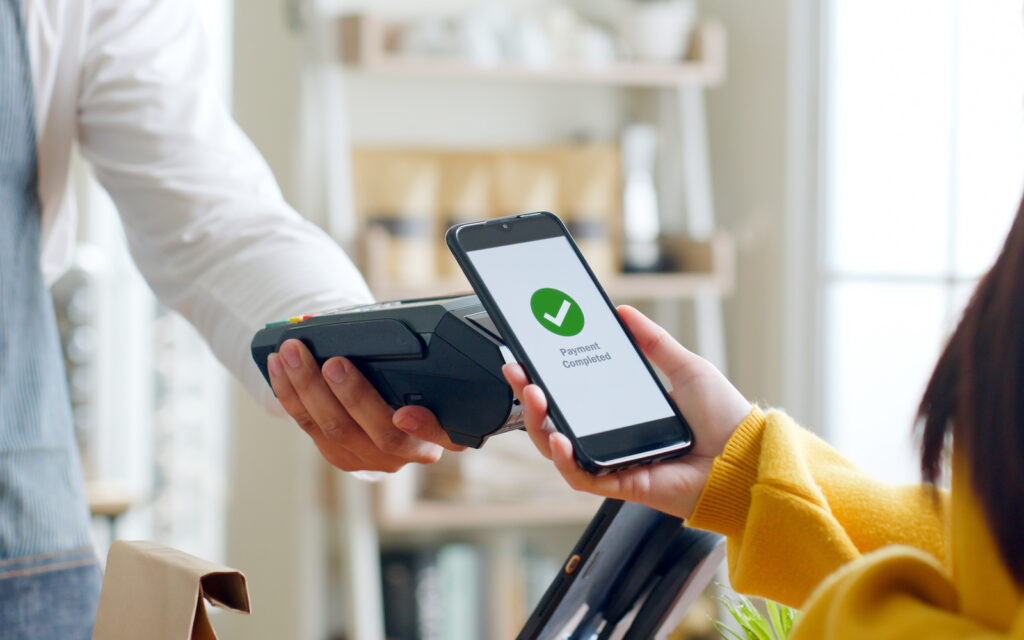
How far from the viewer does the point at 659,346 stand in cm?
67

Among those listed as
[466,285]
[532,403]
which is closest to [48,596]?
[532,403]

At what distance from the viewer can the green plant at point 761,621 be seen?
0.65 m

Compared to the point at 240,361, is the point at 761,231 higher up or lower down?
lower down

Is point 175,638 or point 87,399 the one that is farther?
point 87,399

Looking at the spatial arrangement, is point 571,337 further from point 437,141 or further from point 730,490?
point 437,141

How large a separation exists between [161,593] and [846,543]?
1.24ft

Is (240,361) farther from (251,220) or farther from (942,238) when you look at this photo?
(942,238)

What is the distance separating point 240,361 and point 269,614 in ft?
4.92

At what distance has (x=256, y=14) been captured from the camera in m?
2.24

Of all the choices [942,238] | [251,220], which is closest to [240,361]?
[251,220]

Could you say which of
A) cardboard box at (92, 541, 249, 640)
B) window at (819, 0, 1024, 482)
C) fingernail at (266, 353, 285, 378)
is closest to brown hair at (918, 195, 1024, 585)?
cardboard box at (92, 541, 249, 640)

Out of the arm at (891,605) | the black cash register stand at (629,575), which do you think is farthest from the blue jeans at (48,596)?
the arm at (891,605)

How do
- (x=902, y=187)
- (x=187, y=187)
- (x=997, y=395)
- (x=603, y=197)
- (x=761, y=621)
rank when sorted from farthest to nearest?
(x=603, y=197) < (x=902, y=187) < (x=187, y=187) < (x=761, y=621) < (x=997, y=395)

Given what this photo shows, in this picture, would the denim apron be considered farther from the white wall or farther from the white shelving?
the white wall
